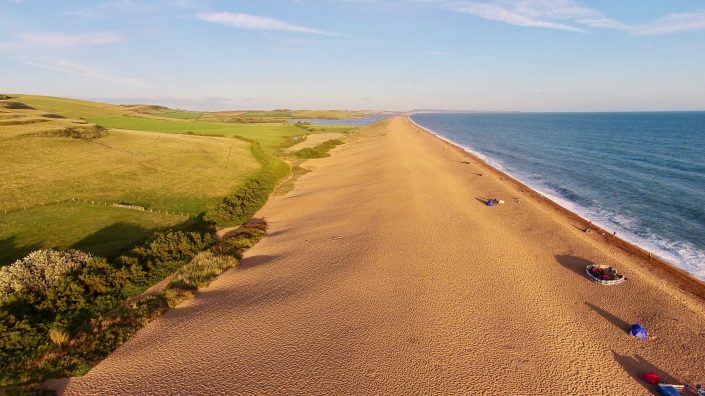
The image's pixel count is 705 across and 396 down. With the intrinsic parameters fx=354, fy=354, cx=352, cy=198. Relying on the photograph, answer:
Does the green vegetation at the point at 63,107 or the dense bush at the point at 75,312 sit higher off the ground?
the green vegetation at the point at 63,107

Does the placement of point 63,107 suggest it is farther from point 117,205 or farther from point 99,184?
point 117,205

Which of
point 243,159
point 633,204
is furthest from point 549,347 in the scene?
point 243,159

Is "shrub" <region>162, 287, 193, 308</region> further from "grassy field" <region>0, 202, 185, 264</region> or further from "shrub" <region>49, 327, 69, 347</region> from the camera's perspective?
"grassy field" <region>0, 202, 185, 264</region>

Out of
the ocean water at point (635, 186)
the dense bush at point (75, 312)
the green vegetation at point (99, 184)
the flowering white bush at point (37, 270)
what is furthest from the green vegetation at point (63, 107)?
the ocean water at point (635, 186)

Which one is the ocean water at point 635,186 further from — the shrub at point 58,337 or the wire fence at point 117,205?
the wire fence at point 117,205

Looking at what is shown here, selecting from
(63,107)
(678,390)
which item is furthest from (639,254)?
(63,107)

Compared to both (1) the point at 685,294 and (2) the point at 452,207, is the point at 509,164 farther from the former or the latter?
(1) the point at 685,294

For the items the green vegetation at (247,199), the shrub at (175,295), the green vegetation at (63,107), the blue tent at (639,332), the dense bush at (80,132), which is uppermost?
the green vegetation at (63,107)
